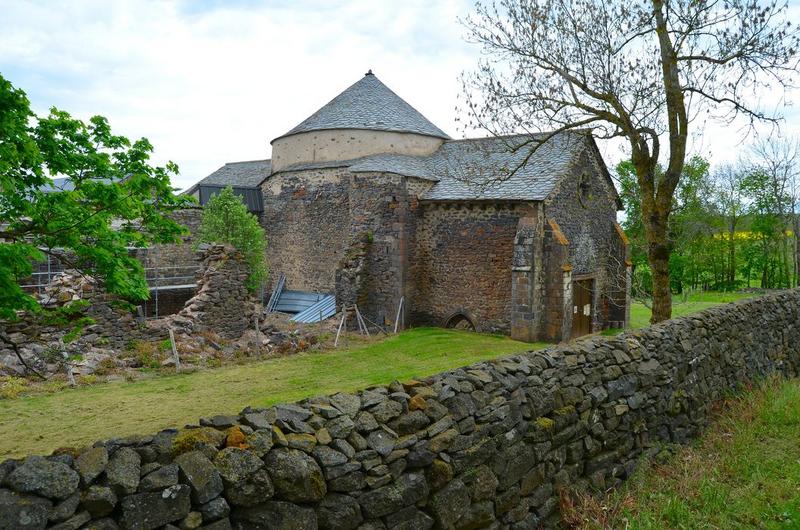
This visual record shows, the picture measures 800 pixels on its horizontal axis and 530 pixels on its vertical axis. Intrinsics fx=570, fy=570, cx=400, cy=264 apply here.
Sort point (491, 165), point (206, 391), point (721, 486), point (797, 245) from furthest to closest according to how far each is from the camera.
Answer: point (797, 245) → point (491, 165) → point (206, 391) → point (721, 486)

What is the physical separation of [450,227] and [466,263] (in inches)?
55.8

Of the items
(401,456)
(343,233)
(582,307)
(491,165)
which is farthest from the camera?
(343,233)

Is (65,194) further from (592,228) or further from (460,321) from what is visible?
(592,228)

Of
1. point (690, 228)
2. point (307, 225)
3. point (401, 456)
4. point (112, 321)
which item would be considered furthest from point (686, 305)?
point (401, 456)

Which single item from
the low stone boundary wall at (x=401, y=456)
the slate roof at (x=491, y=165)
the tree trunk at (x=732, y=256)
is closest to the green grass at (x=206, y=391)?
the low stone boundary wall at (x=401, y=456)

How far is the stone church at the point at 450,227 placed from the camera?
18.3m

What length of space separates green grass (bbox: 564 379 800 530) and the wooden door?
1106 cm

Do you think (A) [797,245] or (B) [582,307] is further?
(A) [797,245]

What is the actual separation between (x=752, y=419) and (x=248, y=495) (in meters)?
8.55

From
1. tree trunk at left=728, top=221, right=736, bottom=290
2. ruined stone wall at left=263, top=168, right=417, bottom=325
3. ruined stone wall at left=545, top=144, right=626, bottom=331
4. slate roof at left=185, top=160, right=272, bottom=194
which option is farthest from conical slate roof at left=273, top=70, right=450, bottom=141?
tree trunk at left=728, top=221, right=736, bottom=290

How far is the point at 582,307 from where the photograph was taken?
20812mm

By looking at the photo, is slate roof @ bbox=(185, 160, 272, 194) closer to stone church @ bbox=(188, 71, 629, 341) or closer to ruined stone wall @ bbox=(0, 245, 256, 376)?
stone church @ bbox=(188, 71, 629, 341)

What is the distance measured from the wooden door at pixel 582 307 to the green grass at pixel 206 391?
333cm

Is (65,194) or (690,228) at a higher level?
(690,228)
